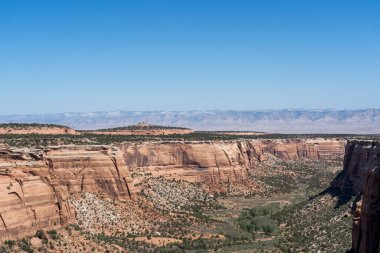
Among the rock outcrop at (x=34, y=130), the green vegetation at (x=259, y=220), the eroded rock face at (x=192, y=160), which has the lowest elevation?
the green vegetation at (x=259, y=220)

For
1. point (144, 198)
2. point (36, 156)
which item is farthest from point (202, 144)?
point (36, 156)

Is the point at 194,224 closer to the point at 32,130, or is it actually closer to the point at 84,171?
the point at 84,171

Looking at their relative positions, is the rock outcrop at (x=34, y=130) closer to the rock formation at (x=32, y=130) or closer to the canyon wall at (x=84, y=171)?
the rock formation at (x=32, y=130)

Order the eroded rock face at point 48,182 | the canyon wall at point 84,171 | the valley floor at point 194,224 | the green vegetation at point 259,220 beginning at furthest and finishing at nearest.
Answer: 1. the green vegetation at point 259,220
2. the valley floor at point 194,224
3. the canyon wall at point 84,171
4. the eroded rock face at point 48,182

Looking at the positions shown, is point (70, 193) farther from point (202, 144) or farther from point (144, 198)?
point (202, 144)

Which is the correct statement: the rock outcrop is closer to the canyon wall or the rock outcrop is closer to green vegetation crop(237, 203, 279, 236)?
the canyon wall

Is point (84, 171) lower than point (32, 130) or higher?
lower

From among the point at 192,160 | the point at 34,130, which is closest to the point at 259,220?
the point at 192,160

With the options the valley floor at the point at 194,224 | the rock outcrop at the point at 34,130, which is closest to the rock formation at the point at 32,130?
the rock outcrop at the point at 34,130

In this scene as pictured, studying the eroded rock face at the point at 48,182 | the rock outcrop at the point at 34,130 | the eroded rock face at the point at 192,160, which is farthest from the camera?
the eroded rock face at the point at 192,160
